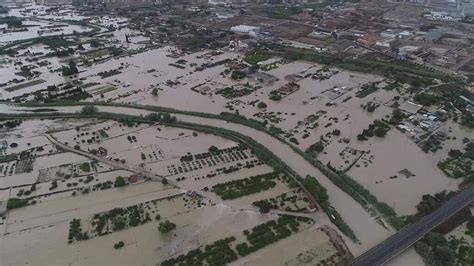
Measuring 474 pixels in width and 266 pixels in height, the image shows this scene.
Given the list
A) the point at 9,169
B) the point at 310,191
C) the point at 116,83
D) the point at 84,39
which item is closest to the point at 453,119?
the point at 310,191

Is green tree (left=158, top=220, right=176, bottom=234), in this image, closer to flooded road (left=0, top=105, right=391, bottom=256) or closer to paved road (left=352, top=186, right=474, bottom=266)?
flooded road (left=0, top=105, right=391, bottom=256)

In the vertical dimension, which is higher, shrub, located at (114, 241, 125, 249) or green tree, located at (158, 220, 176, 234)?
green tree, located at (158, 220, 176, 234)

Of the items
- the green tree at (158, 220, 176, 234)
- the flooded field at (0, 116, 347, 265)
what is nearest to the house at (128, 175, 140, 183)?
the flooded field at (0, 116, 347, 265)

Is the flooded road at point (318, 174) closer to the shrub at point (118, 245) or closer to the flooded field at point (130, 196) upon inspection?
the flooded field at point (130, 196)

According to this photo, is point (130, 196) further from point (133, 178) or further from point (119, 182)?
point (133, 178)

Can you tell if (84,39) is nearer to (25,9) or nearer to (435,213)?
(25,9)

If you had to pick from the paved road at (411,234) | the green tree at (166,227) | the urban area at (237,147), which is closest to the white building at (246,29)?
the urban area at (237,147)
